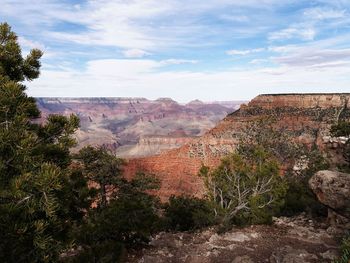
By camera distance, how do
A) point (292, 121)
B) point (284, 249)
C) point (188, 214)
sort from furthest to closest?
point (292, 121) < point (188, 214) < point (284, 249)

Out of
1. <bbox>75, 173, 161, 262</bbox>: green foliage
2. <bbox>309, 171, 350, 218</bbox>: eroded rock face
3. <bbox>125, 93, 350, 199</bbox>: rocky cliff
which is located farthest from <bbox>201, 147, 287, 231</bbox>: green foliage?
<bbox>125, 93, 350, 199</bbox>: rocky cliff

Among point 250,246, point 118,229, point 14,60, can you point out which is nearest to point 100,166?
point 118,229

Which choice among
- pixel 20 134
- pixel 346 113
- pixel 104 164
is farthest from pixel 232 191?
pixel 346 113

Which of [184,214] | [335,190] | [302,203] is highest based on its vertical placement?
[335,190]

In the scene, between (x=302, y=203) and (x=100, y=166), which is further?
(x=100, y=166)

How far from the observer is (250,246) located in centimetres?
1598

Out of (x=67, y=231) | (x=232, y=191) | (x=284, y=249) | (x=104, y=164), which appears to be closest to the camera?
(x=67, y=231)

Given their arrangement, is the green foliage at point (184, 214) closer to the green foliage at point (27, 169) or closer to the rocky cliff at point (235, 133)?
the green foliage at point (27, 169)

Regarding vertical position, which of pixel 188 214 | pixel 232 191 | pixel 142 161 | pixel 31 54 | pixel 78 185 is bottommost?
pixel 142 161

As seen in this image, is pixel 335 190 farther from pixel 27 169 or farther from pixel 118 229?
pixel 27 169

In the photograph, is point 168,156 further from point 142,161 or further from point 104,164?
point 104,164

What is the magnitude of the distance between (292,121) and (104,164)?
59.5 m

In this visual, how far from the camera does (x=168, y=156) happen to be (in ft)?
267

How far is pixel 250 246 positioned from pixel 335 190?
4704 millimetres
